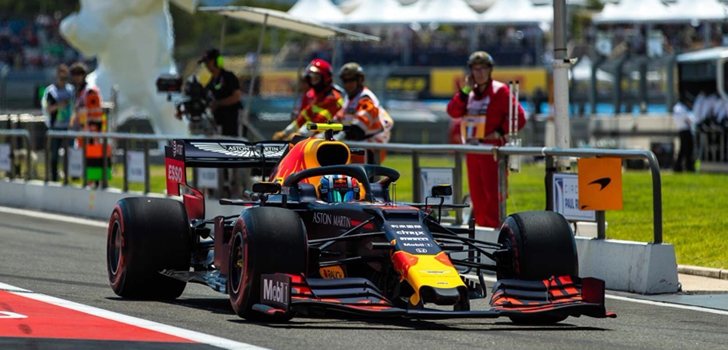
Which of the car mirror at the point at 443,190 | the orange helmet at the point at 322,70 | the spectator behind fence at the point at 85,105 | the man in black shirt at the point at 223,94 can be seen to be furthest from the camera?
the spectator behind fence at the point at 85,105

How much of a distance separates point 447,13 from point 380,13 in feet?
8.67

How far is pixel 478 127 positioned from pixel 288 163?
5661 mm

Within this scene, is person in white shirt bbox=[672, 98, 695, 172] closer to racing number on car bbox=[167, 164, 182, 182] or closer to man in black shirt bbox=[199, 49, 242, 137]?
man in black shirt bbox=[199, 49, 242, 137]

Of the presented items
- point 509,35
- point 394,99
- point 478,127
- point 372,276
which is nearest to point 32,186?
point 478,127

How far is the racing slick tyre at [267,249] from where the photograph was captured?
1022 centimetres

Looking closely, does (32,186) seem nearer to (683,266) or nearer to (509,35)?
(683,266)

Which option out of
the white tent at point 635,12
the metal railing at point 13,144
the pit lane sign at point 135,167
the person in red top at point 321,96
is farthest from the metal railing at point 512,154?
the white tent at point 635,12

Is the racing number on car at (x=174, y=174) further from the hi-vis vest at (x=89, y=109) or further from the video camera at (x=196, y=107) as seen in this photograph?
the hi-vis vest at (x=89, y=109)

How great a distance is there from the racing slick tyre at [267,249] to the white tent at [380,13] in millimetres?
44121

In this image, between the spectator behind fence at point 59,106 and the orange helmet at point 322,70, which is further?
the spectator behind fence at point 59,106

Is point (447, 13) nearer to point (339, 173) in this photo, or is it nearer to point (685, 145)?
point (685, 145)

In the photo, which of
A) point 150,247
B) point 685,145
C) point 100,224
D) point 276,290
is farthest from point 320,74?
point 685,145

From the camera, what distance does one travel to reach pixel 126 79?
1453 inches

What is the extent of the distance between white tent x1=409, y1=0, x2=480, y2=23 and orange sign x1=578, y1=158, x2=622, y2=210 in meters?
39.1
